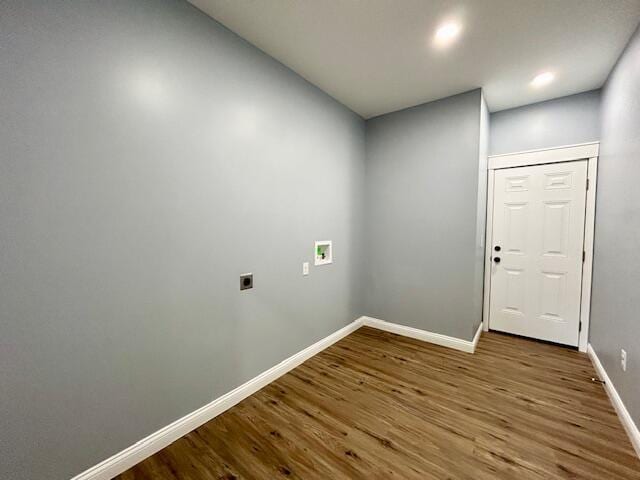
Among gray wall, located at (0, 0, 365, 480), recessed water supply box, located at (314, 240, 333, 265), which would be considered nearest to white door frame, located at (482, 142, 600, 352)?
recessed water supply box, located at (314, 240, 333, 265)

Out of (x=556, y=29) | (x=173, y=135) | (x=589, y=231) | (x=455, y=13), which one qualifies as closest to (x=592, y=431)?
(x=589, y=231)

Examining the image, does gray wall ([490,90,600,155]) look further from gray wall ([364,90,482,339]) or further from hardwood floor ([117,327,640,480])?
hardwood floor ([117,327,640,480])

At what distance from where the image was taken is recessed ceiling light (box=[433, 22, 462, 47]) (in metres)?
1.77

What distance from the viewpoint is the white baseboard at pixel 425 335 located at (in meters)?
2.74

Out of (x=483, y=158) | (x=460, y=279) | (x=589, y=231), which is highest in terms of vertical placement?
(x=483, y=158)

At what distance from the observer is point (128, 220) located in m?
1.38

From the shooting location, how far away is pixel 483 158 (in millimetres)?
2938

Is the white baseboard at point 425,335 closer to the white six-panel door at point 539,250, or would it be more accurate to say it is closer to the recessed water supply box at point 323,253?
the white six-panel door at point 539,250

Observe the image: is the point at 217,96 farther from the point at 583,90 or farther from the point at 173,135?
the point at 583,90

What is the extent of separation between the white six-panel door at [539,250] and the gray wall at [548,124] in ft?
0.90

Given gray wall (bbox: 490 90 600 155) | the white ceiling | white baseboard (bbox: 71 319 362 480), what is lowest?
white baseboard (bbox: 71 319 362 480)

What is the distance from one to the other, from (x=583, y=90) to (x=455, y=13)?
210cm

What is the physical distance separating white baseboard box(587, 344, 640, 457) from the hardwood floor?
41mm

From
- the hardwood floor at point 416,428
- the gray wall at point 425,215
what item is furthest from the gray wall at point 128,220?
the gray wall at point 425,215
